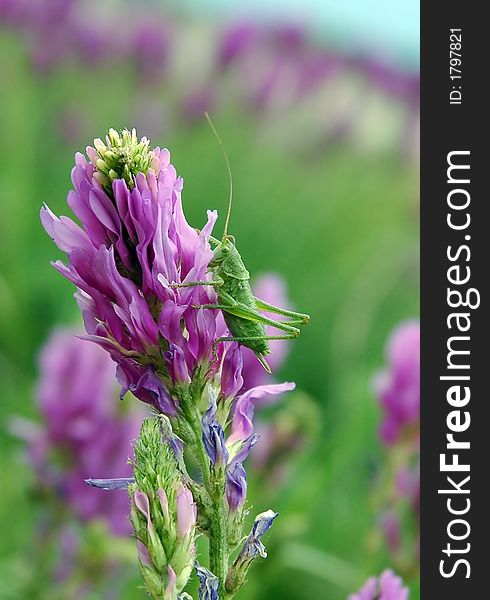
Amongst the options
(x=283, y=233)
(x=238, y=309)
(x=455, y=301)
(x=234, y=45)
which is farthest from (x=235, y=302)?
(x=283, y=233)

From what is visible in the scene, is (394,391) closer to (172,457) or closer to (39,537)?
(39,537)

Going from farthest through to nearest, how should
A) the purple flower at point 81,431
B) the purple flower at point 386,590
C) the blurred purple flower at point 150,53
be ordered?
the blurred purple flower at point 150,53 < the purple flower at point 81,431 < the purple flower at point 386,590

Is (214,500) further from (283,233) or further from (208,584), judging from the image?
(283,233)

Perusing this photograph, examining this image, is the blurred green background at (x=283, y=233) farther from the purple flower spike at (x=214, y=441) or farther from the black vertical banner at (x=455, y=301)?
the purple flower spike at (x=214, y=441)

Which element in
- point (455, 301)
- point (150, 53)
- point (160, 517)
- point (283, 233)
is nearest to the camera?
point (160, 517)

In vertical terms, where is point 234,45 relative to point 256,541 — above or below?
above

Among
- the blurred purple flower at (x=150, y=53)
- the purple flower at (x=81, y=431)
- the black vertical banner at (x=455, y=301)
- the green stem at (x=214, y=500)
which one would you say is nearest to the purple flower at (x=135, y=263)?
the green stem at (x=214, y=500)

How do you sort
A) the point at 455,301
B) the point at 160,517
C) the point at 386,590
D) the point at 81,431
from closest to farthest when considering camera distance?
the point at 160,517 < the point at 386,590 < the point at 81,431 < the point at 455,301

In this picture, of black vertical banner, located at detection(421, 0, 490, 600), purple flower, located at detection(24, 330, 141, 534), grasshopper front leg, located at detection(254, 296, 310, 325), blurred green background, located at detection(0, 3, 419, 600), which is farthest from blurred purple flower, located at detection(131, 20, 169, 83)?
grasshopper front leg, located at detection(254, 296, 310, 325)
